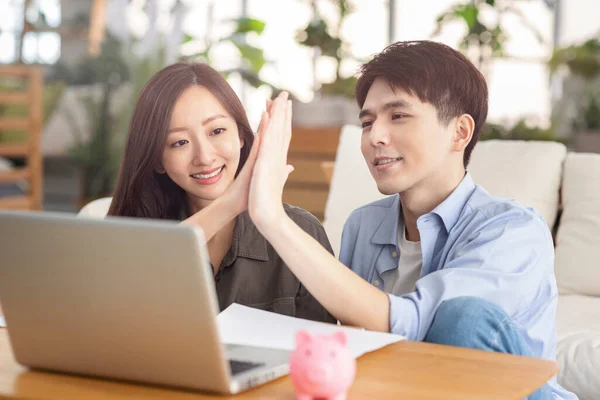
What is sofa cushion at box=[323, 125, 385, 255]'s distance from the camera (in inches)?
108

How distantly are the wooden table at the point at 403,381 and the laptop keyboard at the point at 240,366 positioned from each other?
3cm

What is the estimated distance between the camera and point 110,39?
709cm

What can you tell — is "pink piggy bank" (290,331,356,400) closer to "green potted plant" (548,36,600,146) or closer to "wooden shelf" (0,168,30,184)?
"green potted plant" (548,36,600,146)

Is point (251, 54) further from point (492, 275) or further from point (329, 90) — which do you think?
point (492, 275)

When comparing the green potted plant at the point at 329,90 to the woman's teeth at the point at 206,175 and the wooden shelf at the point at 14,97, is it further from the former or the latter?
the woman's teeth at the point at 206,175

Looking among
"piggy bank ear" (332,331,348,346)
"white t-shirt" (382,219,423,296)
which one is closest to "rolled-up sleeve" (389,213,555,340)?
"white t-shirt" (382,219,423,296)

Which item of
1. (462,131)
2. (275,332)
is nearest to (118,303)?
(275,332)

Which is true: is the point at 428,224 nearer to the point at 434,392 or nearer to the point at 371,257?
the point at 371,257

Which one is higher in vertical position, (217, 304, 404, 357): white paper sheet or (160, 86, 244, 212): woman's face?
(160, 86, 244, 212): woman's face

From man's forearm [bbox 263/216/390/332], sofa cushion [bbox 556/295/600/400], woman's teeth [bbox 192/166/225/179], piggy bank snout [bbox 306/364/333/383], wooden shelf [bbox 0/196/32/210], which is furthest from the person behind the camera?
wooden shelf [bbox 0/196/32/210]

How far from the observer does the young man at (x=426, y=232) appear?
50.7 inches

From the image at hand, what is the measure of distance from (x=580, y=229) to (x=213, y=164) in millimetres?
1339

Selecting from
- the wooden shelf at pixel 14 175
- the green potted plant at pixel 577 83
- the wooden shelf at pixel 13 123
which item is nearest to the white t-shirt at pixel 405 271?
the green potted plant at pixel 577 83

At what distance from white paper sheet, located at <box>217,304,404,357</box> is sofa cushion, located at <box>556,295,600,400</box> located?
1.05 metres
